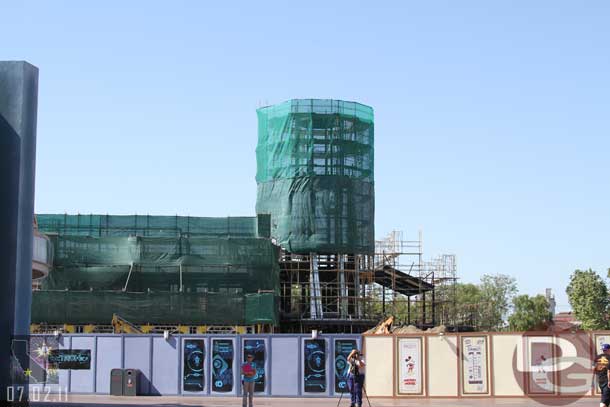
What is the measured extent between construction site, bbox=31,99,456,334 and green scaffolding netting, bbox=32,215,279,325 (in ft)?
0.22

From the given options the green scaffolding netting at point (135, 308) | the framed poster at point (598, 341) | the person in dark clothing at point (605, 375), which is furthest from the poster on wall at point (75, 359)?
the green scaffolding netting at point (135, 308)

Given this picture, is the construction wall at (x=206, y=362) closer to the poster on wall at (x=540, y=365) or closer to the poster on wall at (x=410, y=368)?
the poster on wall at (x=410, y=368)

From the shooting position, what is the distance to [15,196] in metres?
23.5

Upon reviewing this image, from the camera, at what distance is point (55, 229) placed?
2594 inches

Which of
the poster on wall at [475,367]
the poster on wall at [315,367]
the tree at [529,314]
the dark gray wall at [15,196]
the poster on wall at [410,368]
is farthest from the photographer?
the tree at [529,314]

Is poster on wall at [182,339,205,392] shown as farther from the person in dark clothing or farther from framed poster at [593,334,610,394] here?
the person in dark clothing

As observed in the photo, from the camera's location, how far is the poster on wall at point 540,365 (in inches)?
1215

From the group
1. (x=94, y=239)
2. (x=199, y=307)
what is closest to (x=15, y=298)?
(x=199, y=307)

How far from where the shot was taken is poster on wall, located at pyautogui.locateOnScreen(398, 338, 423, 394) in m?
31.5

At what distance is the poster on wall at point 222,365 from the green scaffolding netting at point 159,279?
25.7 meters

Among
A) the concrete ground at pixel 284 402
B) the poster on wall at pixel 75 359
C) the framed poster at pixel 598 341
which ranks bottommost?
the concrete ground at pixel 284 402

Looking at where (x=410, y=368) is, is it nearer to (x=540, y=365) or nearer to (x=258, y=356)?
(x=540, y=365)

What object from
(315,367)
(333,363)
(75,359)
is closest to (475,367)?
(333,363)

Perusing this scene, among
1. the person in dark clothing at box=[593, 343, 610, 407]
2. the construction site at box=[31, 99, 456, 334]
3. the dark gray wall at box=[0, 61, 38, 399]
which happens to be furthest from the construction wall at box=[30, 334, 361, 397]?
the construction site at box=[31, 99, 456, 334]
